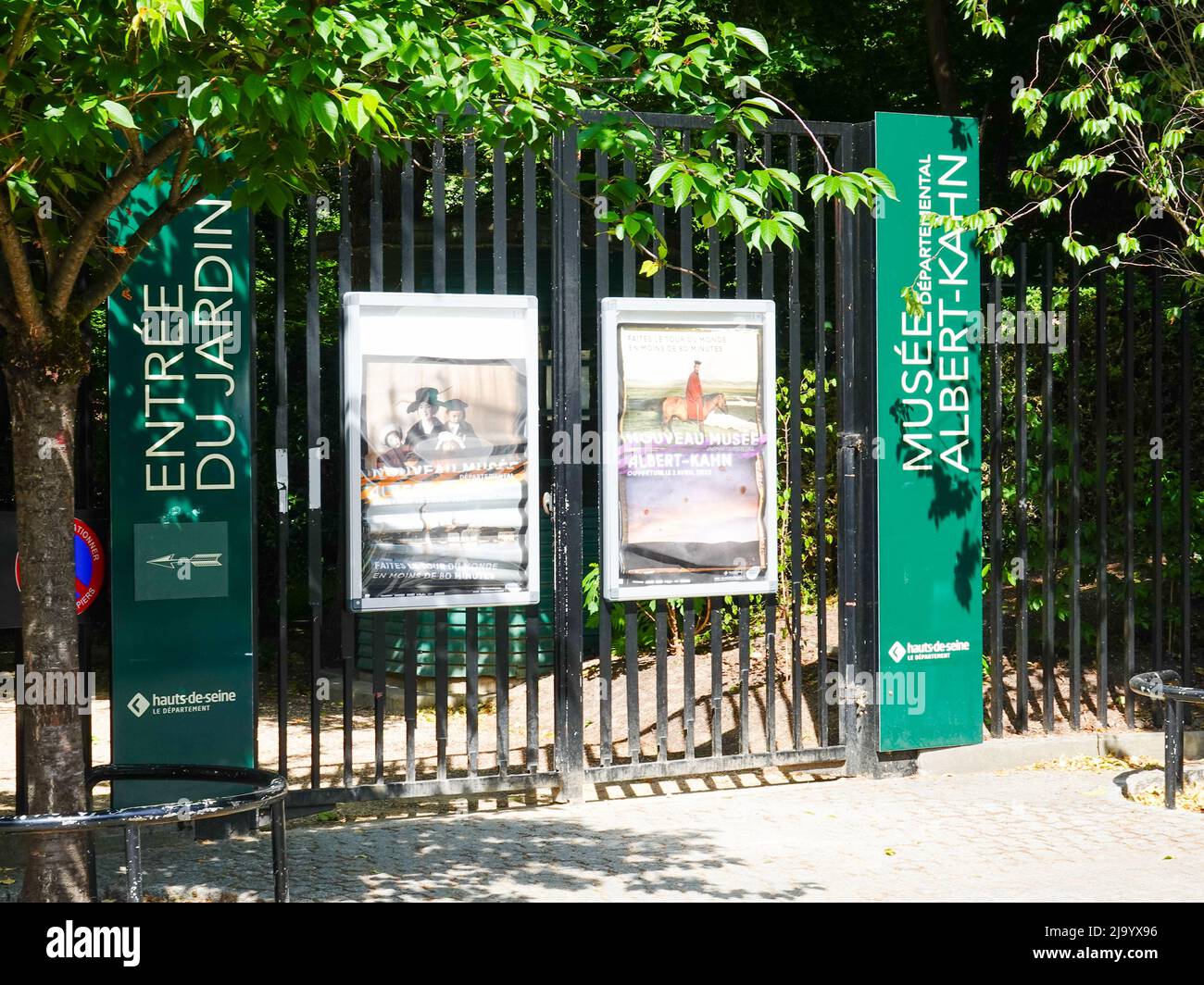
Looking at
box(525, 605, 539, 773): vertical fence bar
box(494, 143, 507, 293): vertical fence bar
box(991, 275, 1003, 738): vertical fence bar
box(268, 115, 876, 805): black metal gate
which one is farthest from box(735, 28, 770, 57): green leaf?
box(991, 275, 1003, 738): vertical fence bar

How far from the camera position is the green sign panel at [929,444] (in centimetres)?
845

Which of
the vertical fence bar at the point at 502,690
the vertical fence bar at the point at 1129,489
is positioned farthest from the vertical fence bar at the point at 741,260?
the vertical fence bar at the point at 1129,489

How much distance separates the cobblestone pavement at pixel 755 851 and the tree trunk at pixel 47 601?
763 mm

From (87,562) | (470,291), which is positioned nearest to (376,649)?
(87,562)

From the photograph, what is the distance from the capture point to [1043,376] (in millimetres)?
9203

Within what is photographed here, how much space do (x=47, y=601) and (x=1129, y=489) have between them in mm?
6875

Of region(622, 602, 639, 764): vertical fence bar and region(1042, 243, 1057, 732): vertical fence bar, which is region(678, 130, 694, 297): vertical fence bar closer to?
region(622, 602, 639, 764): vertical fence bar

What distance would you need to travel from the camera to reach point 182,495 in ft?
23.3

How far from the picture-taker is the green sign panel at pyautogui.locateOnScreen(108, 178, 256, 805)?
22.9 ft

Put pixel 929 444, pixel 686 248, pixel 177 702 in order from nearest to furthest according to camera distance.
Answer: pixel 177 702
pixel 686 248
pixel 929 444

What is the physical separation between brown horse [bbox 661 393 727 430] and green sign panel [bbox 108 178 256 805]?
2.37m

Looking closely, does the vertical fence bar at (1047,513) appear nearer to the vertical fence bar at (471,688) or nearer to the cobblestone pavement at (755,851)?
the cobblestone pavement at (755,851)

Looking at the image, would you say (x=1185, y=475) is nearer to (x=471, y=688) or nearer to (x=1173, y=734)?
(x=1173, y=734)
